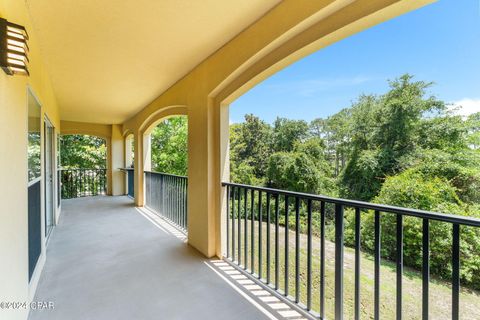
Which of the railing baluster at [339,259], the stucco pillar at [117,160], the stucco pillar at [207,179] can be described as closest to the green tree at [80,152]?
the stucco pillar at [117,160]

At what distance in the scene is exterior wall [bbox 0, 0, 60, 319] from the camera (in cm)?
138

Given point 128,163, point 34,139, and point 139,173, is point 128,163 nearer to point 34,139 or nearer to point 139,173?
point 139,173

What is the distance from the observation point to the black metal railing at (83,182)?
8.30m

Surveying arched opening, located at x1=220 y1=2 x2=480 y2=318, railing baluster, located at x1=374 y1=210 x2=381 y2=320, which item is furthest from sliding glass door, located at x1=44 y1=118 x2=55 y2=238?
railing baluster, located at x1=374 y1=210 x2=381 y2=320

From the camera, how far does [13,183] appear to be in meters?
1.60

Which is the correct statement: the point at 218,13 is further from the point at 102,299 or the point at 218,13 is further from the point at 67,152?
the point at 67,152

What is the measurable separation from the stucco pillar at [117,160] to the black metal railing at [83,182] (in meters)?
0.81

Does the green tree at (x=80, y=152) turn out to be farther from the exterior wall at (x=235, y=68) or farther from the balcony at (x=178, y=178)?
the exterior wall at (x=235, y=68)

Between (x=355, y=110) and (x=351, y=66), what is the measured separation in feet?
11.4

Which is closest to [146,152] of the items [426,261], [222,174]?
[222,174]

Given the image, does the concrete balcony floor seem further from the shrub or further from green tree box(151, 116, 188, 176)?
green tree box(151, 116, 188, 176)

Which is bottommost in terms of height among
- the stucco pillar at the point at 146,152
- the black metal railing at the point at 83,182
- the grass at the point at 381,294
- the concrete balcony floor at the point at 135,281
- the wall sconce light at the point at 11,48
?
the grass at the point at 381,294

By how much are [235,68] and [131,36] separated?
107 cm

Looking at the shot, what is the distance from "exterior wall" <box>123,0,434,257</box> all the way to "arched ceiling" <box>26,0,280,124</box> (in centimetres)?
15
